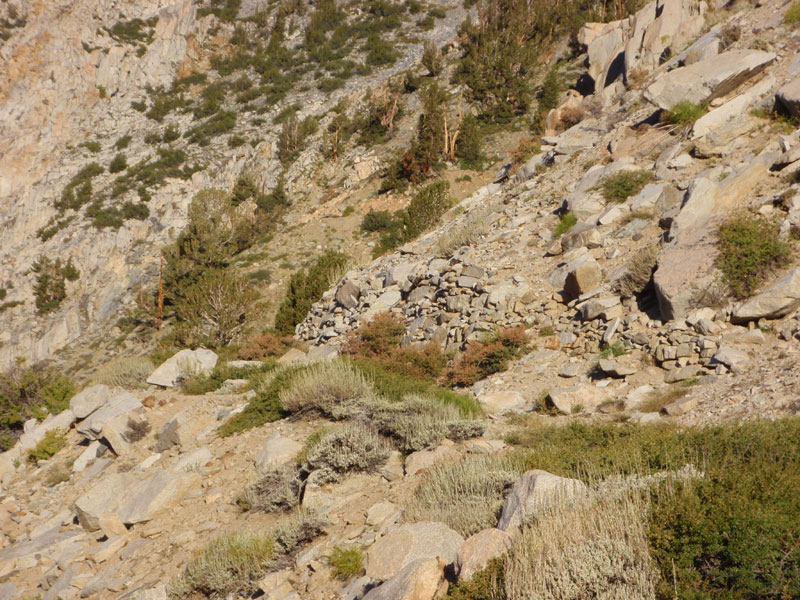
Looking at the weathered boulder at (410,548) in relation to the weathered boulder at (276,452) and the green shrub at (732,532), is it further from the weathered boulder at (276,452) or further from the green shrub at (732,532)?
the weathered boulder at (276,452)

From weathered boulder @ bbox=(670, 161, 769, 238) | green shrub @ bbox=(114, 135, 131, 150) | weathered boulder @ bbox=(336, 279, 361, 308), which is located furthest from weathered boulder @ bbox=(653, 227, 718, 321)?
green shrub @ bbox=(114, 135, 131, 150)

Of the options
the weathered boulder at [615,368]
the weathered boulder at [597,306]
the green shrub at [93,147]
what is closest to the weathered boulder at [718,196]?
the weathered boulder at [597,306]

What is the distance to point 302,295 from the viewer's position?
1752cm

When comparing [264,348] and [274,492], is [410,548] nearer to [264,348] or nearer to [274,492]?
[274,492]

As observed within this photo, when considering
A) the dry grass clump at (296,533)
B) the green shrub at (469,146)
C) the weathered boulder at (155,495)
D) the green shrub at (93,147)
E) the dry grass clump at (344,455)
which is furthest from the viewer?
the green shrub at (93,147)

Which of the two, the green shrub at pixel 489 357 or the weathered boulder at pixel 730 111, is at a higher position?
the weathered boulder at pixel 730 111

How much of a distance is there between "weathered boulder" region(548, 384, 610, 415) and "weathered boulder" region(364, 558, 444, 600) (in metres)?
4.32

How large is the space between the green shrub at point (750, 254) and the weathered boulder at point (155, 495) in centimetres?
826

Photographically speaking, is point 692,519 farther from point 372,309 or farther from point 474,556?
point 372,309

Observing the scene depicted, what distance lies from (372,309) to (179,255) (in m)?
18.2

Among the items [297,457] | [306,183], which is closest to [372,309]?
[297,457]

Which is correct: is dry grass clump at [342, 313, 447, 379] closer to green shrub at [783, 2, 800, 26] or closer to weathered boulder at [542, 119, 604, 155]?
weathered boulder at [542, 119, 604, 155]

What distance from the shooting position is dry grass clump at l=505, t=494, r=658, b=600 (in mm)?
2916

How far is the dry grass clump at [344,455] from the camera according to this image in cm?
608
